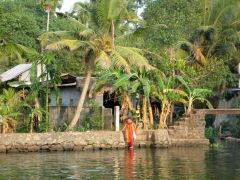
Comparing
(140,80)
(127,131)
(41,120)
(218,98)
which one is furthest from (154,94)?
(218,98)

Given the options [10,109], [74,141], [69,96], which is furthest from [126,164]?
[69,96]

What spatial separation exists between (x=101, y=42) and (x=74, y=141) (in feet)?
14.6

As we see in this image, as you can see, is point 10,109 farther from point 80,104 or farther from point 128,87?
point 128,87

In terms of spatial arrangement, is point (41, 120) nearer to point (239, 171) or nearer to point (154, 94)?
point (154, 94)

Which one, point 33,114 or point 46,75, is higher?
point 46,75

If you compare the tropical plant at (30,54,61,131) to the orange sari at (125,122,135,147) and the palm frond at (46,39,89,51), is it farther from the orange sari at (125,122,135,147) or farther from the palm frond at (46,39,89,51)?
the orange sari at (125,122,135,147)

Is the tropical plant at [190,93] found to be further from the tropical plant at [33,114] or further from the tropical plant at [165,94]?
the tropical plant at [33,114]

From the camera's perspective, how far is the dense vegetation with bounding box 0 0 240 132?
24688 millimetres

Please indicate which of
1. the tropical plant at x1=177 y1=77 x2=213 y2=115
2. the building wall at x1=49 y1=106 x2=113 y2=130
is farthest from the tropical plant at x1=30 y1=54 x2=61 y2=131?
the tropical plant at x1=177 y1=77 x2=213 y2=115

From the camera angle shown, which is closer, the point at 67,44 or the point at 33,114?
the point at 67,44

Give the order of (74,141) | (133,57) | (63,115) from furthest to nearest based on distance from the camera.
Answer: (63,115), (133,57), (74,141)

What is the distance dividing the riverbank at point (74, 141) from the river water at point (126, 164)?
850 mm

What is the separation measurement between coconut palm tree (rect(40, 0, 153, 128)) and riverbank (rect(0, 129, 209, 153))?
4.79 ft

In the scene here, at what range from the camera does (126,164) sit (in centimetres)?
1839
